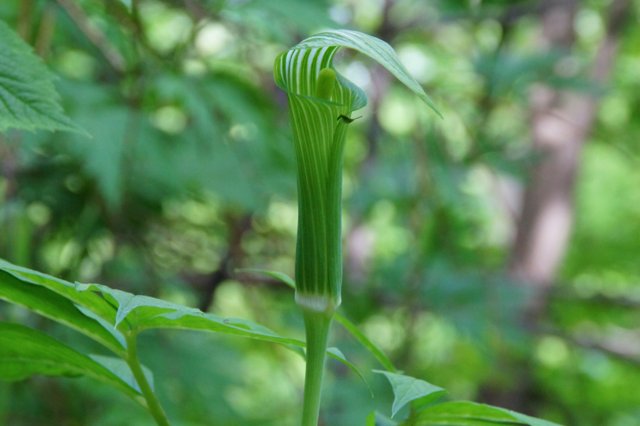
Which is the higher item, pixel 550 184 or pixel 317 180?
pixel 550 184

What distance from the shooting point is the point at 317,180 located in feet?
0.75

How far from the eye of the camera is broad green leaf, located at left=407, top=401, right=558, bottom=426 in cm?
24

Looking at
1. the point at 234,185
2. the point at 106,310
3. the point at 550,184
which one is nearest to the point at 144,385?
the point at 106,310

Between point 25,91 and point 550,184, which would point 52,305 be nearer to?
point 25,91

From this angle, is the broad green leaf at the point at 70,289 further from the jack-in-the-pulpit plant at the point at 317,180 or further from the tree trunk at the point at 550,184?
the tree trunk at the point at 550,184

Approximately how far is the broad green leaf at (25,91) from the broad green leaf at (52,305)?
0.19 ft

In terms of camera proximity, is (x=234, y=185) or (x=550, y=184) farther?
(x=550, y=184)

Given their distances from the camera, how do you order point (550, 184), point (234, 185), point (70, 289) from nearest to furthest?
point (70, 289)
point (234, 185)
point (550, 184)

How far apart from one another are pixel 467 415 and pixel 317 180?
0.29 ft

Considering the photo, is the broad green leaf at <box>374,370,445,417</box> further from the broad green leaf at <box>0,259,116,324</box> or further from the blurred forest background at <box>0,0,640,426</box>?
the blurred forest background at <box>0,0,640,426</box>

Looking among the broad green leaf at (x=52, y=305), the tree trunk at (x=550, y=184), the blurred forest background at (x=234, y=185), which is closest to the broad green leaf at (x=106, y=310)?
the broad green leaf at (x=52, y=305)

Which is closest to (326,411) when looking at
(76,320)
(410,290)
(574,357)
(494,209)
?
(410,290)

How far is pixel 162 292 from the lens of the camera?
32.6 inches

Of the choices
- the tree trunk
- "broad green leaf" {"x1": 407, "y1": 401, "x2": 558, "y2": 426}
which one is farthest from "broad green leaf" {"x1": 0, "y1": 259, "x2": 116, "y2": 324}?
the tree trunk
